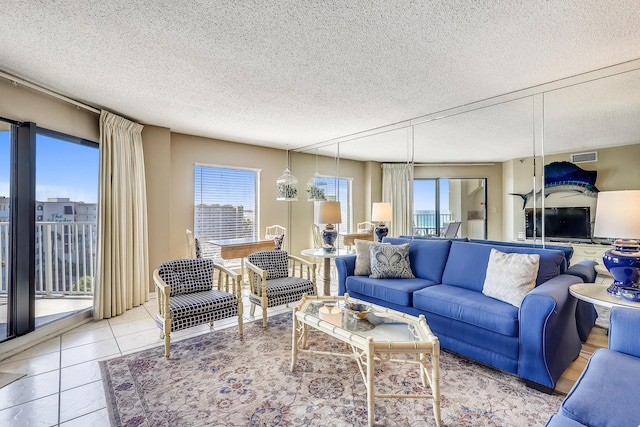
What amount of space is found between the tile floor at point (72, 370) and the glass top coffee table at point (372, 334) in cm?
124

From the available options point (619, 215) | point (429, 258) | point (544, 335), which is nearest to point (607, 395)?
point (544, 335)

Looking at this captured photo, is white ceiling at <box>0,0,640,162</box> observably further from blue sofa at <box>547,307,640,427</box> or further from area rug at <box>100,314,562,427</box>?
area rug at <box>100,314,562,427</box>

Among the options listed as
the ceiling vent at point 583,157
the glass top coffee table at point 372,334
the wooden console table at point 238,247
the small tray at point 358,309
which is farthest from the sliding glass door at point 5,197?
the ceiling vent at point 583,157

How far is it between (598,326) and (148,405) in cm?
413

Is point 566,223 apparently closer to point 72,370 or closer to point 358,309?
point 358,309

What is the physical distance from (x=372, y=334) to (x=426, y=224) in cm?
298

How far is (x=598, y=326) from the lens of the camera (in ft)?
10.2

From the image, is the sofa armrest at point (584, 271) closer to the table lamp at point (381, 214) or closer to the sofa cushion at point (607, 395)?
the sofa cushion at point (607, 395)

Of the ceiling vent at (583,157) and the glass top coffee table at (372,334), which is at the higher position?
the ceiling vent at (583,157)

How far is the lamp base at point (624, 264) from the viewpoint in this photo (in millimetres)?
2084

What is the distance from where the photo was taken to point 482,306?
2.35 meters

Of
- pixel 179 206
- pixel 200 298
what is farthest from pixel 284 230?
pixel 200 298

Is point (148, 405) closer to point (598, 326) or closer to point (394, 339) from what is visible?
point (394, 339)

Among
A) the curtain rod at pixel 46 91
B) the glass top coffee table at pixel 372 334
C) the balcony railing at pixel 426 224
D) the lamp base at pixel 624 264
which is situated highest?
the curtain rod at pixel 46 91
